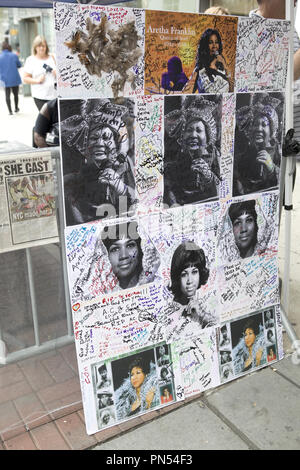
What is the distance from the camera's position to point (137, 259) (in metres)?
2.37

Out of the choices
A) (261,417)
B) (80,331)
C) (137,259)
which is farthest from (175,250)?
(261,417)

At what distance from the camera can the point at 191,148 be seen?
7.79ft

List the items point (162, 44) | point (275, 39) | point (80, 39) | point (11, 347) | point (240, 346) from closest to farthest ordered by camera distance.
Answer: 1. point (80, 39)
2. point (162, 44)
3. point (275, 39)
4. point (240, 346)
5. point (11, 347)

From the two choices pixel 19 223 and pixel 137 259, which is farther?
pixel 19 223

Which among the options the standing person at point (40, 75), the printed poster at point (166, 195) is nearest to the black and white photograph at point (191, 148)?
the printed poster at point (166, 195)

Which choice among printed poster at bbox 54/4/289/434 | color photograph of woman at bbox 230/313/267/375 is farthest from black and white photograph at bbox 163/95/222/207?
color photograph of woman at bbox 230/313/267/375

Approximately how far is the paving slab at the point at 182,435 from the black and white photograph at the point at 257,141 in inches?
49.2

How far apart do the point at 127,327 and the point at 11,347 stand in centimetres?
100

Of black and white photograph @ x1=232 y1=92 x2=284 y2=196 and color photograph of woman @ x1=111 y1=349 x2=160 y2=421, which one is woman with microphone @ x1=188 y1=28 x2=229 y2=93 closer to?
black and white photograph @ x1=232 y1=92 x2=284 y2=196

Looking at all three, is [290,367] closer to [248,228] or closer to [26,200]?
[248,228]

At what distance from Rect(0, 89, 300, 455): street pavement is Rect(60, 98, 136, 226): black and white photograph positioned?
114 cm

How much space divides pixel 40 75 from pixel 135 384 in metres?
5.89

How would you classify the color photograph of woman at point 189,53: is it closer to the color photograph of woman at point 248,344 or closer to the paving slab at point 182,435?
the color photograph of woman at point 248,344

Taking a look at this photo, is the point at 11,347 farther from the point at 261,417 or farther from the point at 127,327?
the point at 261,417
